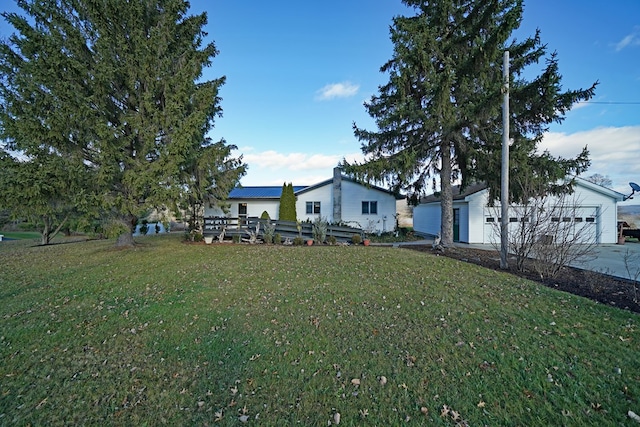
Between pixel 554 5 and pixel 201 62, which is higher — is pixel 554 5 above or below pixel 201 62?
above

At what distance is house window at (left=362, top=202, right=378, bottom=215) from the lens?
801 inches

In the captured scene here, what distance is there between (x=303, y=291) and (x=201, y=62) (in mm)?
11035

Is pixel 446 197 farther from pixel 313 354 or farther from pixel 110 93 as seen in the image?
pixel 110 93

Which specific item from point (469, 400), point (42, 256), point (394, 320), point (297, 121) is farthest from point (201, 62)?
point (469, 400)

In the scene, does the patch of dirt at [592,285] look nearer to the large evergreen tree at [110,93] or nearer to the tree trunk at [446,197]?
the tree trunk at [446,197]

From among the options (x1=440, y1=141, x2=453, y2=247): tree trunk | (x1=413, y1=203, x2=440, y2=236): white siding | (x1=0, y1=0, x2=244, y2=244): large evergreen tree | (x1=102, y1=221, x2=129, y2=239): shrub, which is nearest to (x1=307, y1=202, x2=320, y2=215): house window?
(x1=413, y1=203, x2=440, y2=236): white siding

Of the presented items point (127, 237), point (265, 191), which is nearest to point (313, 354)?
point (127, 237)

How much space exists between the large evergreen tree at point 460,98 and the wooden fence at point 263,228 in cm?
385

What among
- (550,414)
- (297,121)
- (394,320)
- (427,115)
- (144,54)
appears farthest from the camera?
(297,121)

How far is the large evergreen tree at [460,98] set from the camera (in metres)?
10.6

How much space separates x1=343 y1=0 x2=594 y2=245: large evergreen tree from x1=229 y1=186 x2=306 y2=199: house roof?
1031cm

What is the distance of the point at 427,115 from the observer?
11.7 metres

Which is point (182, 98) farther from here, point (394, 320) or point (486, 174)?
point (486, 174)

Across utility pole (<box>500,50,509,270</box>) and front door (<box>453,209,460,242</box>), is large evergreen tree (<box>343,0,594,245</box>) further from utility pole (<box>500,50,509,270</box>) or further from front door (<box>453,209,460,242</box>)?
front door (<box>453,209,460,242</box>)
